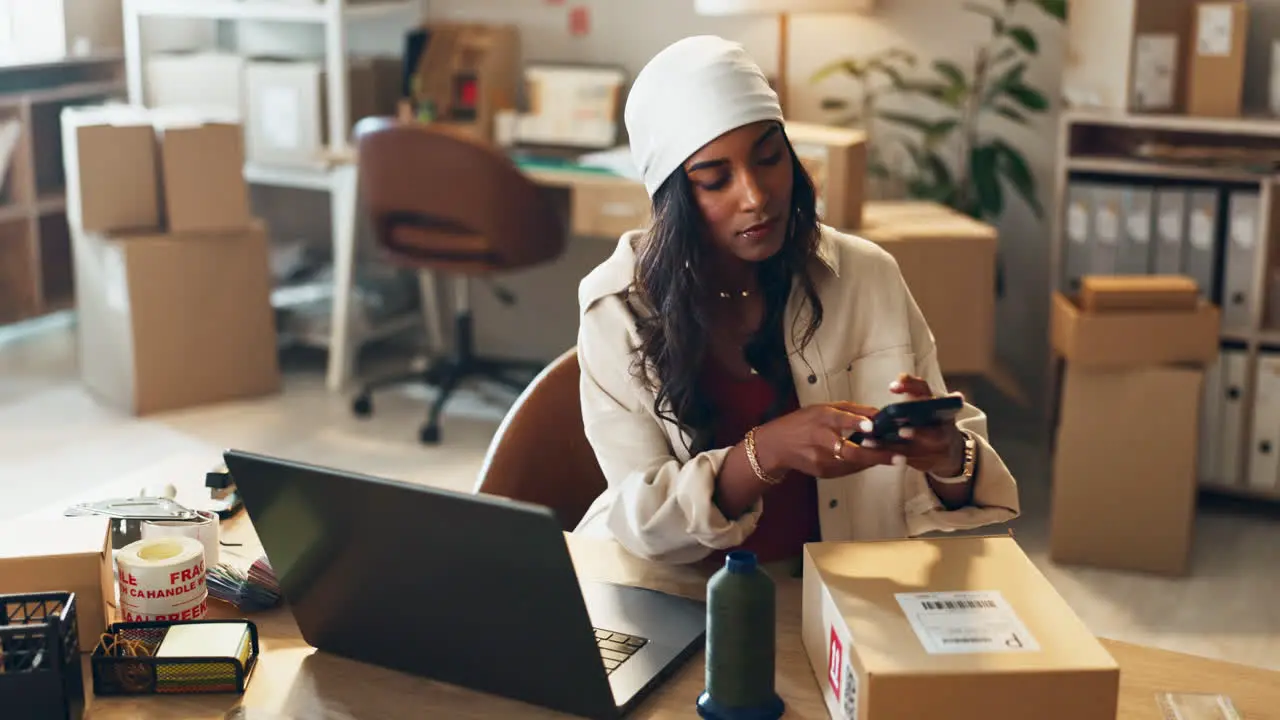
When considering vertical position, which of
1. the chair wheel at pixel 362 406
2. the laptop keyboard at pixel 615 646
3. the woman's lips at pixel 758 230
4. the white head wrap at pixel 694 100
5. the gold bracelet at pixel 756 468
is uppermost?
the white head wrap at pixel 694 100

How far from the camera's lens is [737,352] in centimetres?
184

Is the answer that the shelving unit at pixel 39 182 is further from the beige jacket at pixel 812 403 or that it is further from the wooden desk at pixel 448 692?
the wooden desk at pixel 448 692

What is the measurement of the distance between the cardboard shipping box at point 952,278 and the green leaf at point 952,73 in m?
0.50

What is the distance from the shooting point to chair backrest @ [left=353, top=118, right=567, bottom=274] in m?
3.95

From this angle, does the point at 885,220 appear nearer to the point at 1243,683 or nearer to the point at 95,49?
the point at 1243,683

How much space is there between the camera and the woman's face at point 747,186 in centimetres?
169

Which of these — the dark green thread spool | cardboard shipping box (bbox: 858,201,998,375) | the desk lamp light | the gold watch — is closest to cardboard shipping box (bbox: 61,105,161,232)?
the desk lamp light

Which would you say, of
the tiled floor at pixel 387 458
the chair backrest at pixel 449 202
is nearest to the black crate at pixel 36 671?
the tiled floor at pixel 387 458

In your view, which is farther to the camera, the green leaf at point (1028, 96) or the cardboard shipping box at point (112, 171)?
the cardboard shipping box at point (112, 171)

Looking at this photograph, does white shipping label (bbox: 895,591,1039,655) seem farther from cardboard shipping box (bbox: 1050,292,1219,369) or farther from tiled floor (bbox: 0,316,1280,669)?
cardboard shipping box (bbox: 1050,292,1219,369)

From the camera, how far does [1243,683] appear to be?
135 centimetres

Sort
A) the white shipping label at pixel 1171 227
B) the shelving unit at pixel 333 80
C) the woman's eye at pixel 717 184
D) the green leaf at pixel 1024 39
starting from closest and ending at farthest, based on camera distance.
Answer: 1. the woman's eye at pixel 717 184
2. the white shipping label at pixel 1171 227
3. the green leaf at pixel 1024 39
4. the shelving unit at pixel 333 80

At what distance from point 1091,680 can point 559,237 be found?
3.14 m

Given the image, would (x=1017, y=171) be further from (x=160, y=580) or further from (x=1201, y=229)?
(x=160, y=580)
